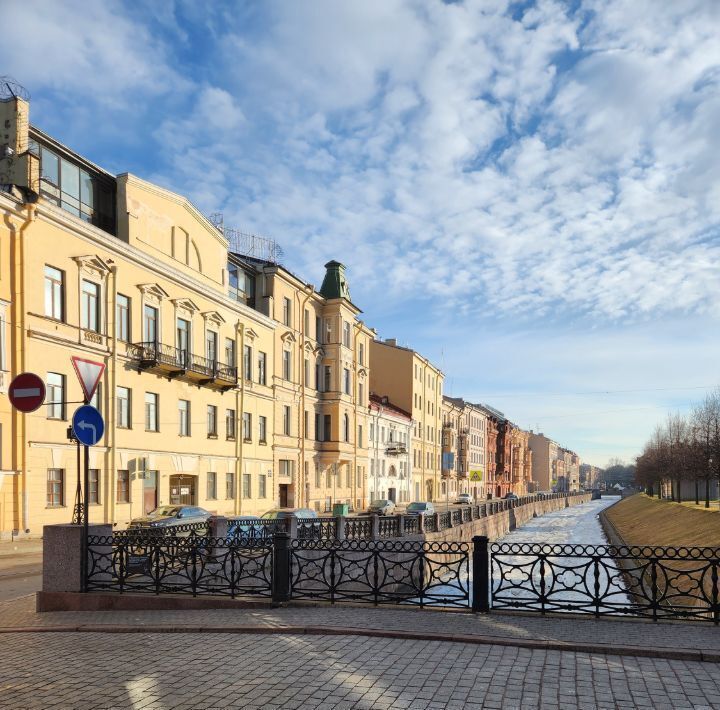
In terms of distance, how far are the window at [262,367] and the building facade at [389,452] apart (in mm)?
13937

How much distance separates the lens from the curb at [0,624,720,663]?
6996 mm

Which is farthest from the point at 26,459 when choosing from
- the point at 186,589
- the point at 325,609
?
the point at 325,609

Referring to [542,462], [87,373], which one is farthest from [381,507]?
[542,462]

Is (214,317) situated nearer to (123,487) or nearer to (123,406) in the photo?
(123,406)

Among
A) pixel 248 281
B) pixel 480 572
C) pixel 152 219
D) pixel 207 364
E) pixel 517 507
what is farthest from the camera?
pixel 517 507

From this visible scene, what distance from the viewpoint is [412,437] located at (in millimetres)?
62344

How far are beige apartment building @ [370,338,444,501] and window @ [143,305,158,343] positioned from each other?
34035mm

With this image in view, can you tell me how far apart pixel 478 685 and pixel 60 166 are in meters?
25.1

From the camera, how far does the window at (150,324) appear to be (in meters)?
28.8

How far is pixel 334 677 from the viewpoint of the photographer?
6.34 meters

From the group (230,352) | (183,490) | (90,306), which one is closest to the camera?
(90,306)

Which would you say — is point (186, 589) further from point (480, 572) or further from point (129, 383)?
point (129, 383)

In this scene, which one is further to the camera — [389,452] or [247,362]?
[389,452]

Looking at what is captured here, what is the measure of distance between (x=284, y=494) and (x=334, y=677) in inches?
1383
